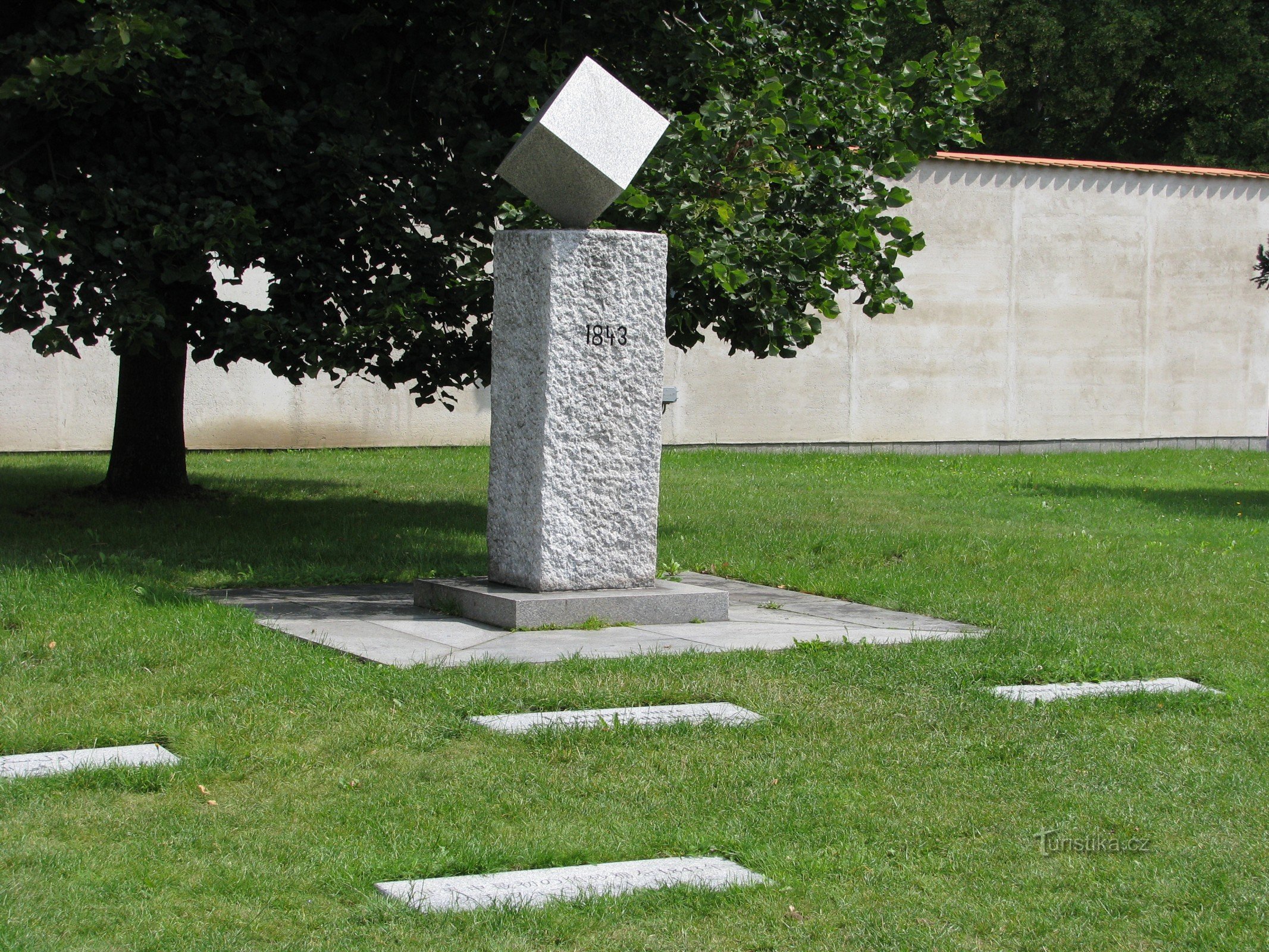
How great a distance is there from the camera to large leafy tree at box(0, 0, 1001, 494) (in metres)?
8.38

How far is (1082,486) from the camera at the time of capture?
51.2 ft

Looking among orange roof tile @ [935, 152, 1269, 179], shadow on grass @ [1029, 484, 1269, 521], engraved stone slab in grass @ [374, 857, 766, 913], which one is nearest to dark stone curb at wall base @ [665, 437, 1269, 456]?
orange roof tile @ [935, 152, 1269, 179]

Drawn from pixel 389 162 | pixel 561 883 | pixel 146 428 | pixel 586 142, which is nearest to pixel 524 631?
pixel 586 142

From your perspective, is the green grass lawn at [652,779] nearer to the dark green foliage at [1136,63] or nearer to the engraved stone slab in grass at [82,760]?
the engraved stone slab in grass at [82,760]

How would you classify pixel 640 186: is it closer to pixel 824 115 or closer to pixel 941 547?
pixel 824 115

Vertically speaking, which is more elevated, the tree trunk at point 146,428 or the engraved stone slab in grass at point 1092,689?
the tree trunk at point 146,428

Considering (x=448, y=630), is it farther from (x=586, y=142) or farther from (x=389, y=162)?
(x=389, y=162)

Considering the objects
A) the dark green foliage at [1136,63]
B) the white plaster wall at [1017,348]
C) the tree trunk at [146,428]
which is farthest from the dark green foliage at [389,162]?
the dark green foliage at [1136,63]

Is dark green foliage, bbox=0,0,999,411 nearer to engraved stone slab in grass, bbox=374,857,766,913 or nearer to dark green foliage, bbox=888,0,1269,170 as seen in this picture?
engraved stone slab in grass, bbox=374,857,766,913

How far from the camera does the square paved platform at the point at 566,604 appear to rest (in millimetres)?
7062

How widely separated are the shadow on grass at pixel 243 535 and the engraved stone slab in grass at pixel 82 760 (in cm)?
281

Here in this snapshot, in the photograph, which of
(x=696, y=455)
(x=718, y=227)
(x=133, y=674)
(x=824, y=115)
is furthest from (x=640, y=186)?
(x=696, y=455)

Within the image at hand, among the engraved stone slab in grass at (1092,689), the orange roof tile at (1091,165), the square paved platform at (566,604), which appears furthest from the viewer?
the orange roof tile at (1091,165)

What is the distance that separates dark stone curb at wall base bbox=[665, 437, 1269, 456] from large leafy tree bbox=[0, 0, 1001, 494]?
9918 mm
